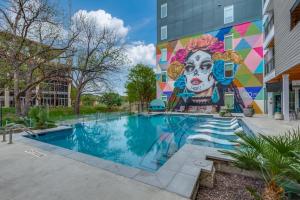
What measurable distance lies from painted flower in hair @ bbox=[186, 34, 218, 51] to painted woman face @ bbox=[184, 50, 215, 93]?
2.05 feet

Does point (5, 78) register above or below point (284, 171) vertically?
above

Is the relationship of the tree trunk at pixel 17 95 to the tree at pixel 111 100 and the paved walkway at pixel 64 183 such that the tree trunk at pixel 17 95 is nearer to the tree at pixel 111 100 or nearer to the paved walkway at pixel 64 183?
the paved walkway at pixel 64 183

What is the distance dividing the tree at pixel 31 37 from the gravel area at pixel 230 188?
10129 mm

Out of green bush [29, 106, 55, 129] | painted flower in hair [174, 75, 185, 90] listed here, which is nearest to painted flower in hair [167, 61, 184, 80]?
painted flower in hair [174, 75, 185, 90]

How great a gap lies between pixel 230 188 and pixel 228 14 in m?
19.1

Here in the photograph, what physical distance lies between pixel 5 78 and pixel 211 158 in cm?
1456

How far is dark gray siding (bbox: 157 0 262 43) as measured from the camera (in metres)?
Result: 16.6

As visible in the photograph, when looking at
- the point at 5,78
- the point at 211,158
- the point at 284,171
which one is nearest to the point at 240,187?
the point at 211,158

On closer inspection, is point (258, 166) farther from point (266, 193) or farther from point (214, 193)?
point (214, 193)

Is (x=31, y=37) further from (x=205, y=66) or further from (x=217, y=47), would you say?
(x=217, y=47)

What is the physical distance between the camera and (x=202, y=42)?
19.2m

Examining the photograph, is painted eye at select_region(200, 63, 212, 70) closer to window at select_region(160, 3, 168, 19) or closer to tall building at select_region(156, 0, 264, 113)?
tall building at select_region(156, 0, 264, 113)

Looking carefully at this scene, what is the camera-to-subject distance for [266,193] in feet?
7.75

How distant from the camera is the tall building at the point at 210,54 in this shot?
642 inches
